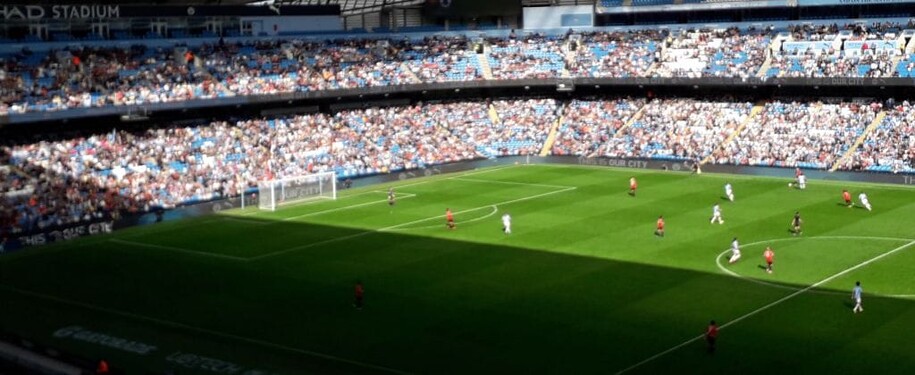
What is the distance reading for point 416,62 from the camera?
82188mm

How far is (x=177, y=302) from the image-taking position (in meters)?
39.7

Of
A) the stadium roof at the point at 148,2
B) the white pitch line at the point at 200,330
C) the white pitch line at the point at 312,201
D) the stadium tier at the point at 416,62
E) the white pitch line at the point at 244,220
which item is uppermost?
the stadium roof at the point at 148,2

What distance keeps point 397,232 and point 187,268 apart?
36.2 ft

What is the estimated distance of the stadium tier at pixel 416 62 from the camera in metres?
63.5

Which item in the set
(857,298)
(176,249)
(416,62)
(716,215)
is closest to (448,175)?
(416,62)

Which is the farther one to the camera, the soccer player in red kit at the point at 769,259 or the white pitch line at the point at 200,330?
the soccer player in red kit at the point at 769,259

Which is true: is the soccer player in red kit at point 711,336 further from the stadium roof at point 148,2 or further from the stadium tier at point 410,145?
the stadium roof at point 148,2

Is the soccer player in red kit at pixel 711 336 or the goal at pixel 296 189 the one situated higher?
the goal at pixel 296 189

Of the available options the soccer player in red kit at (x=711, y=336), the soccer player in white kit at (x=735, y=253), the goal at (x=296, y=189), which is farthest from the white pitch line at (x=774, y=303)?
the goal at (x=296, y=189)

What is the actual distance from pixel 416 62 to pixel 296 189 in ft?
72.8

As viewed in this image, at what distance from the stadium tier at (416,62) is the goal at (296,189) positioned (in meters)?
8.88

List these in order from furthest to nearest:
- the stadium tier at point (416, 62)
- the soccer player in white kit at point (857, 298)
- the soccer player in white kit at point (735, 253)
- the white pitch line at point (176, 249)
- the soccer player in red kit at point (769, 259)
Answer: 1. the stadium tier at point (416, 62)
2. the white pitch line at point (176, 249)
3. the soccer player in white kit at point (735, 253)
4. the soccer player in red kit at point (769, 259)
5. the soccer player in white kit at point (857, 298)

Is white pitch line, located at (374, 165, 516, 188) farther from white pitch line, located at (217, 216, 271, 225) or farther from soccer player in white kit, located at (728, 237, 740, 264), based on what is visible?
soccer player in white kit, located at (728, 237, 740, 264)

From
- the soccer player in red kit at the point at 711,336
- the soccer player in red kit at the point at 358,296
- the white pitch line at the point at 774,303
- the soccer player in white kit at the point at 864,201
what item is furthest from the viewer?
the soccer player in white kit at the point at 864,201
